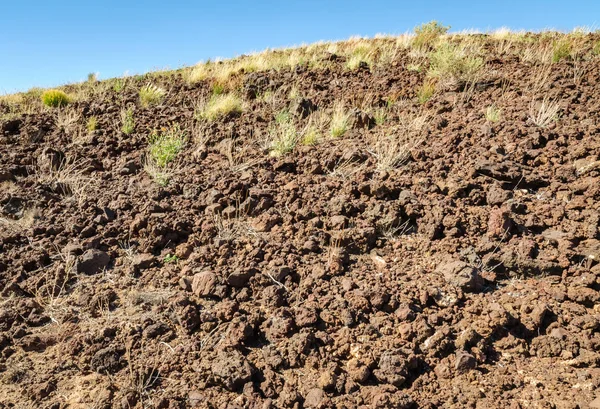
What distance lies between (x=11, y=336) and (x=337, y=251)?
7.50 feet

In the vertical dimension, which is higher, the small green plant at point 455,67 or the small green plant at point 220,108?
the small green plant at point 455,67

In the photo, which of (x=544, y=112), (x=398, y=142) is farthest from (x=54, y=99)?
(x=544, y=112)

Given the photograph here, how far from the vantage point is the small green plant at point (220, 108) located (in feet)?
20.5

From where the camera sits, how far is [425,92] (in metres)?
6.04

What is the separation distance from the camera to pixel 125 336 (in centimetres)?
291

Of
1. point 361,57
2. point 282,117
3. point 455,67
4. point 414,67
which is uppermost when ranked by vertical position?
point 361,57

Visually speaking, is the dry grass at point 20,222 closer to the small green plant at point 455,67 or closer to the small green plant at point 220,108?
the small green plant at point 220,108

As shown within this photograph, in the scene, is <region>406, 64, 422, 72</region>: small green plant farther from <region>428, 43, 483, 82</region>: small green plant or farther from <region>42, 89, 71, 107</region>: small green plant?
<region>42, 89, 71, 107</region>: small green plant

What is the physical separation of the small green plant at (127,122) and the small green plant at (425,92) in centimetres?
386

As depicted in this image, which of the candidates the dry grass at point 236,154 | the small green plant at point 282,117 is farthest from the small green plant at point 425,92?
the dry grass at point 236,154

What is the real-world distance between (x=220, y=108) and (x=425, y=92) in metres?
2.79

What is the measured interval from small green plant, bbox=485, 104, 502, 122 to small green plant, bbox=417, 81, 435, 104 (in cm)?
94

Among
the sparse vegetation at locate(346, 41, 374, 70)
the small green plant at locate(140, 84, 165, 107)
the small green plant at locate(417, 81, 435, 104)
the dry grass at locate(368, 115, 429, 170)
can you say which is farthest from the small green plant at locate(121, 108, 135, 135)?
the small green plant at locate(417, 81, 435, 104)

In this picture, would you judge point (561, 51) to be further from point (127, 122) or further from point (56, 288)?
point (56, 288)
